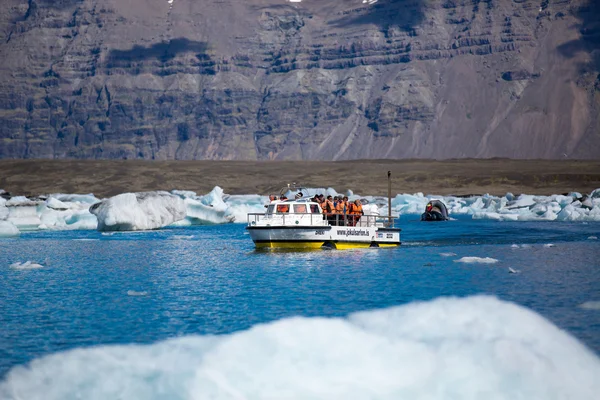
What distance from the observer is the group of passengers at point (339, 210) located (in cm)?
4222

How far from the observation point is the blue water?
23.1m

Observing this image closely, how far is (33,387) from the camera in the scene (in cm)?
1598

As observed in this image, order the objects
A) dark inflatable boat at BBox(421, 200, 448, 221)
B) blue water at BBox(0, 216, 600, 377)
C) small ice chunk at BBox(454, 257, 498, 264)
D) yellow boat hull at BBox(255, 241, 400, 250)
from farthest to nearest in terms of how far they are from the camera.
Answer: dark inflatable boat at BBox(421, 200, 448, 221), yellow boat hull at BBox(255, 241, 400, 250), small ice chunk at BBox(454, 257, 498, 264), blue water at BBox(0, 216, 600, 377)

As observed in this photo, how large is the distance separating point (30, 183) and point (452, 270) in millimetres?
112011

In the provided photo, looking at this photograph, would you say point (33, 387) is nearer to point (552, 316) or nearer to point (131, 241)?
point (552, 316)

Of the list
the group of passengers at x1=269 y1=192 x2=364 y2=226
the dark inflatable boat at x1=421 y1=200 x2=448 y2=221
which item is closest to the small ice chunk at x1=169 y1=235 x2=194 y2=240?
the group of passengers at x1=269 y1=192 x2=364 y2=226

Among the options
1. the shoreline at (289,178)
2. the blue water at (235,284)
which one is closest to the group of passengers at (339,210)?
the blue water at (235,284)

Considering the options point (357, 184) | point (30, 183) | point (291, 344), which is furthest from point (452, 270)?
point (30, 183)

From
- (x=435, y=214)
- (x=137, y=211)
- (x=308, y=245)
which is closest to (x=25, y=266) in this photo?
(x=308, y=245)

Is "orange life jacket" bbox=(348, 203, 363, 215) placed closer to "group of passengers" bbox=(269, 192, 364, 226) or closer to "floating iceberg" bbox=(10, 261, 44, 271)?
"group of passengers" bbox=(269, 192, 364, 226)

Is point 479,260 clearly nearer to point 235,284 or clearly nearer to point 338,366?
point 235,284

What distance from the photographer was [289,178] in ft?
488

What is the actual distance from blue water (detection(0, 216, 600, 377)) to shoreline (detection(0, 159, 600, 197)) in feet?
261

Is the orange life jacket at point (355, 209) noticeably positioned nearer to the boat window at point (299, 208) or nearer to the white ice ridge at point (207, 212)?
the boat window at point (299, 208)
